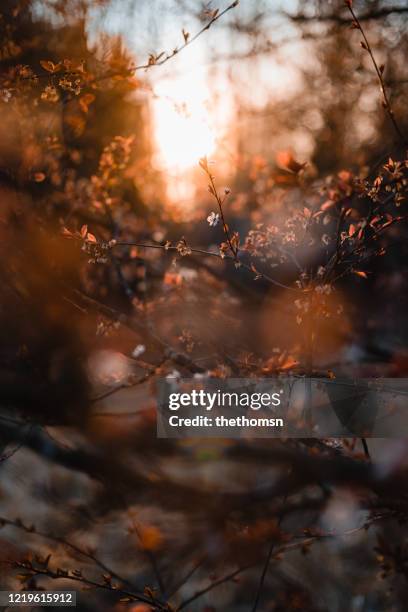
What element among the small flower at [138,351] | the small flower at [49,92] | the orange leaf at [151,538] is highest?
the small flower at [49,92]

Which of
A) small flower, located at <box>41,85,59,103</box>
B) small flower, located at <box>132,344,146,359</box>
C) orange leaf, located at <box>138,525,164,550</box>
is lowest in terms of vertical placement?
orange leaf, located at <box>138,525,164,550</box>

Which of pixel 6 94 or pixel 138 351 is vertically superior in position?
pixel 6 94

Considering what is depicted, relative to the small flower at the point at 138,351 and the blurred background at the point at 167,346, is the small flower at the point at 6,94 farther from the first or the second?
the small flower at the point at 138,351

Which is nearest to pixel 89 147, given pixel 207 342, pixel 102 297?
pixel 102 297

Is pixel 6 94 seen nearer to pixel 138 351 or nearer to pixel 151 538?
pixel 138 351

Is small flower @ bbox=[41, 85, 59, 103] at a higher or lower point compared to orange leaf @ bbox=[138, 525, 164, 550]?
higher

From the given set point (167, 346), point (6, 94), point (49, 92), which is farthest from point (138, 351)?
point (6, 94)

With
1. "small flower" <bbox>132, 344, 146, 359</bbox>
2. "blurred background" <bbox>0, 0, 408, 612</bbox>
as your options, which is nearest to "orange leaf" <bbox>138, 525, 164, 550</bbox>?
"blurred background" <bbox>0, 0, 408, 612</bbox>

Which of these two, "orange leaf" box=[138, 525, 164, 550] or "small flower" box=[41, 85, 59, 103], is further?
"orange leaf" box=[138, 525, 164, 550]

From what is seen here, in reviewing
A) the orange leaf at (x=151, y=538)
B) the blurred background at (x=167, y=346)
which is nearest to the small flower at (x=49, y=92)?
the blurred background at (x=167, y=346)

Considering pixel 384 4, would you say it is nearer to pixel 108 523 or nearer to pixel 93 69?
pixel 93 69

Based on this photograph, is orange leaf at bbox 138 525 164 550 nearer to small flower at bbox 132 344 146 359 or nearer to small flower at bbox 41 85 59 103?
small flower at bbox 132 344 146 359
